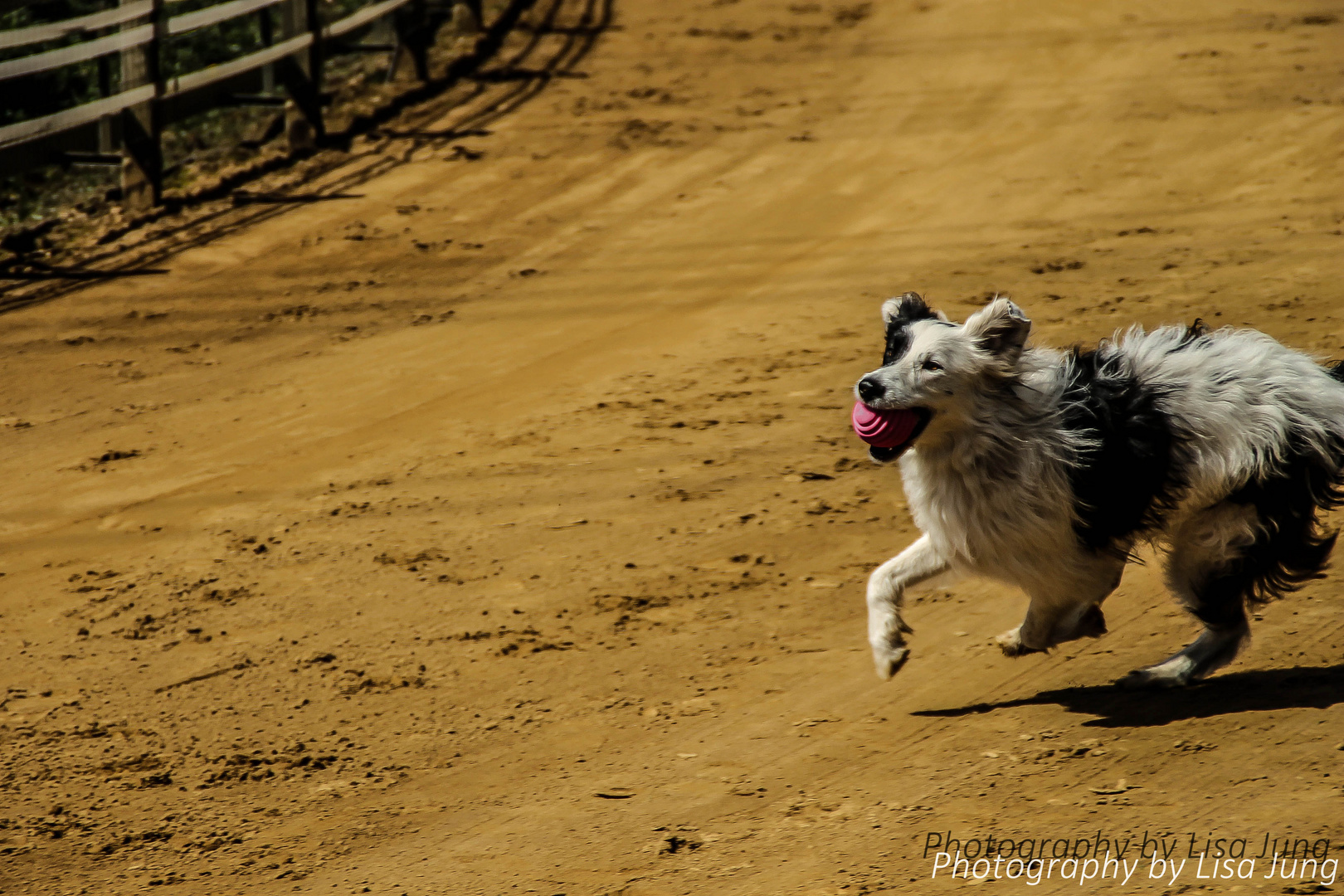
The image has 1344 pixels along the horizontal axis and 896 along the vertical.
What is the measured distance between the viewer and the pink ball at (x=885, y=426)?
4.45 m

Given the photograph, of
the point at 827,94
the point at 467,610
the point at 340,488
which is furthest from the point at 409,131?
the point at 467,610

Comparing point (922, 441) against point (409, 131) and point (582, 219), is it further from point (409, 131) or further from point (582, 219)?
point (409, 131)

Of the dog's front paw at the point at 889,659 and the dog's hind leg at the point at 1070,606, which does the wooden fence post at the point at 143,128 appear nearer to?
the dog's front paw at the point at 889,659

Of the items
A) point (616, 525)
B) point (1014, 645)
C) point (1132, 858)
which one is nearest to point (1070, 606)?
point (1014, 645)

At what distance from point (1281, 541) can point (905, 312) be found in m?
1.54

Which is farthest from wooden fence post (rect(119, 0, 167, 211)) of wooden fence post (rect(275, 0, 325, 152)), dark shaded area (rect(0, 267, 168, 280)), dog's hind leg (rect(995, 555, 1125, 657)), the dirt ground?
dog's hind leg (rect(995, 555, 1125, 657))

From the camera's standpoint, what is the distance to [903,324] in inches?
185

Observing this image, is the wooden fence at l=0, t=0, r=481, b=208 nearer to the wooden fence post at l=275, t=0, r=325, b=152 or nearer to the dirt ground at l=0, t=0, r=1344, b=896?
the wooden fence post at l=275, t=0, r=325, b=152

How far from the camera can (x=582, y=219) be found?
1155 cm

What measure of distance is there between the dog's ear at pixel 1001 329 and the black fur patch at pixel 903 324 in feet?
0.72

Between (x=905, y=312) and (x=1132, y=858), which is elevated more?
(x=905, y=312)

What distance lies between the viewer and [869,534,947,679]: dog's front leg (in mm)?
4773

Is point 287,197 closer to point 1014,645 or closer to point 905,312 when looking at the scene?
point 905,312

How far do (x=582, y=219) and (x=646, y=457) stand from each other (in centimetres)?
461
